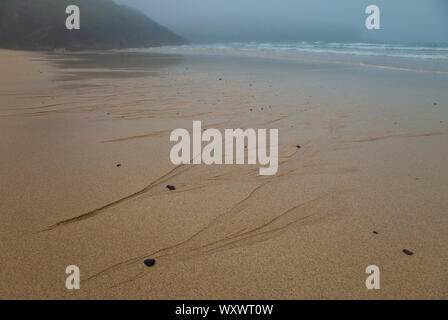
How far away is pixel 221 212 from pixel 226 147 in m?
1.50

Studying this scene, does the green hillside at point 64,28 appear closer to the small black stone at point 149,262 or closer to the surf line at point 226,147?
the surf line at point 226,147

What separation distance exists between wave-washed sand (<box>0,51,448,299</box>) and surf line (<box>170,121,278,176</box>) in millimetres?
127

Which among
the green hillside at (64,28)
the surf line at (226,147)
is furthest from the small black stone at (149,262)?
the green hillside at (64,28)

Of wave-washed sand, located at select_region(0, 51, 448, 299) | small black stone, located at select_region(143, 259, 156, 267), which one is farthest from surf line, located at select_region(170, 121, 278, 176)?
small black stone, located at select_region(143, 259, 156, 267)

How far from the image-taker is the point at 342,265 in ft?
5.79

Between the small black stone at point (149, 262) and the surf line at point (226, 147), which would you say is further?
the surf line at point (226, 147)

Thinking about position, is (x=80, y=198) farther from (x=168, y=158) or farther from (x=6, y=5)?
(x=6, y=5)

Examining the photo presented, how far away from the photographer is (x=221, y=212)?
229 centimetres

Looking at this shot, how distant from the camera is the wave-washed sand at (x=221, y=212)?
1.65 m

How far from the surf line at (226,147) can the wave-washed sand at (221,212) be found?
127 millimetres

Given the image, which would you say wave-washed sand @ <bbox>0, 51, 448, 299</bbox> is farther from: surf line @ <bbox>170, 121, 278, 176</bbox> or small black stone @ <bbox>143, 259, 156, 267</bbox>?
surf line @ <bbox>170, 121, 278, 176</bbox>

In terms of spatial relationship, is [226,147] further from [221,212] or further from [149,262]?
[149,262]

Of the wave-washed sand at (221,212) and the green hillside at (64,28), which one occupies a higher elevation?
the green hillside at (64,28)

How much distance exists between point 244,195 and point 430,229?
1293mm
